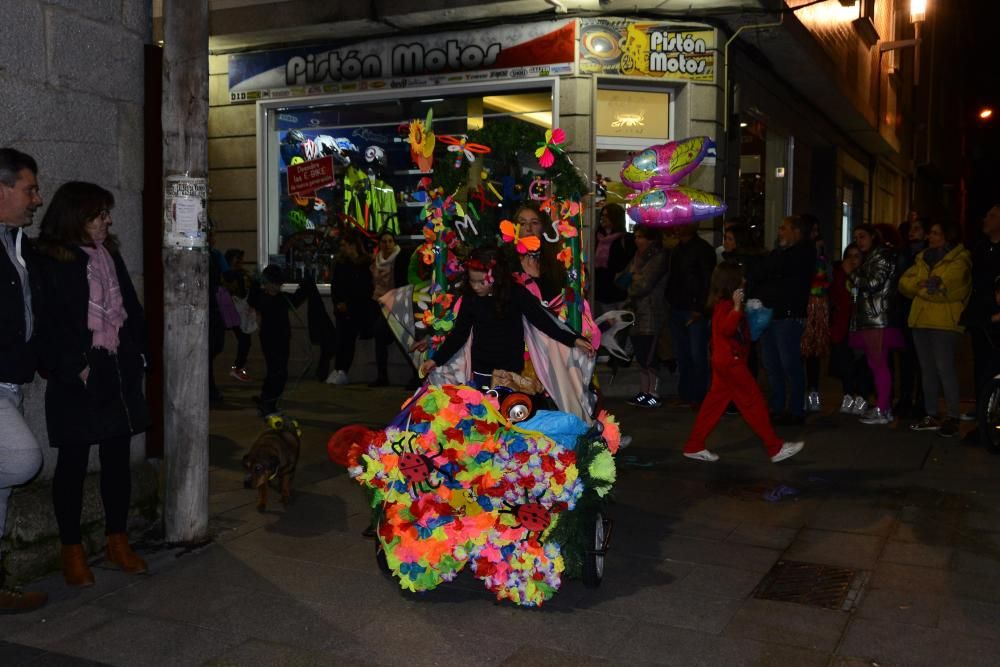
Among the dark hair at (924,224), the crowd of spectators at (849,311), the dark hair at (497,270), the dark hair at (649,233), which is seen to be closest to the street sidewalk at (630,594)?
the dark hair at (497,270)

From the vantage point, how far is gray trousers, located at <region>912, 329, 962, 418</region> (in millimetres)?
9125

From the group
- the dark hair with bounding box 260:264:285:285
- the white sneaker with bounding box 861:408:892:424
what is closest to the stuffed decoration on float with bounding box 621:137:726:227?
the white sneaker with bounding box 861:408:892:424

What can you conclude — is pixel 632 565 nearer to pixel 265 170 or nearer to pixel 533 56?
pixel 533 56

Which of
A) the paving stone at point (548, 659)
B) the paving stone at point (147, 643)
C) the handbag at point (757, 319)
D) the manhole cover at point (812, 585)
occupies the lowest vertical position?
the paving stone at point (147, 643)

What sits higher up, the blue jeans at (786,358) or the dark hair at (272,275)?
the dark hair at (272,275)

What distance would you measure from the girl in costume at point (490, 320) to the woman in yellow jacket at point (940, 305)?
4.66m

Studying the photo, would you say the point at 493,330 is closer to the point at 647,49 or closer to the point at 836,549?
the point at 836,549

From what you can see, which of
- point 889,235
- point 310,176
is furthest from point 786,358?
point 310,176

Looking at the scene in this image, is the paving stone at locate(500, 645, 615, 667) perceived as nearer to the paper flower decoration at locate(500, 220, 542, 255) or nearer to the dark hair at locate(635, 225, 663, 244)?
the paper flower decoration at locate(500, 220, 542, 255)

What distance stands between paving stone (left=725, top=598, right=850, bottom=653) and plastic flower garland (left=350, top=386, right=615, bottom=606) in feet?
2.84

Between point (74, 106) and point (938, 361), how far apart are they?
7.45m

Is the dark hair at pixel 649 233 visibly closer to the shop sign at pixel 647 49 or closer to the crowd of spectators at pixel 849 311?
the crowd of spectators at pixel 849 311

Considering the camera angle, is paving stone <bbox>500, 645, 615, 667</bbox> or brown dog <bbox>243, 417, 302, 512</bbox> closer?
paving stone <bbox>500, 645, 615, 667</bbox>

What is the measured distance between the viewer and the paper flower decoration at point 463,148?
7.49 m
